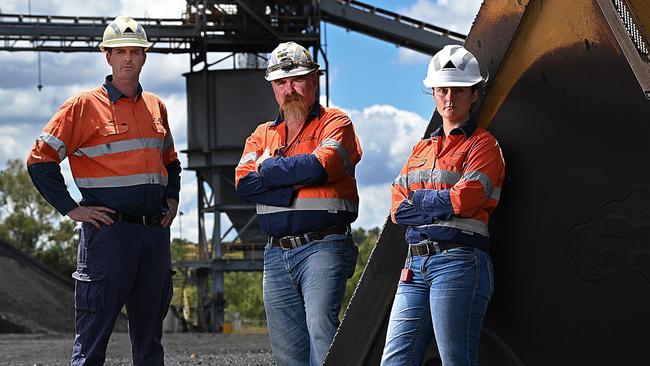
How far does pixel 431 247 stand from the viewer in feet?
15.2

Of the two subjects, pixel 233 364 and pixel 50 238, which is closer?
pixel 233 364

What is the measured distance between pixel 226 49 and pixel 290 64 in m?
33.5

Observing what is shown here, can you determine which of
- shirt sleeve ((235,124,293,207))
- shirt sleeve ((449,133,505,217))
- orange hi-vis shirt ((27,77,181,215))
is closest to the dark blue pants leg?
orange hi-vis shirt ((27,77,181,215))

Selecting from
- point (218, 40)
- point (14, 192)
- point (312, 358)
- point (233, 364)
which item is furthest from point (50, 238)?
point (312, 358)

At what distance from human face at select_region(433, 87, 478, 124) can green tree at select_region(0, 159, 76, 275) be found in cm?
5529

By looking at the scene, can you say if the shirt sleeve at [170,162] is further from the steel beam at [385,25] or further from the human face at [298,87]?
the steel beam at [385,25]

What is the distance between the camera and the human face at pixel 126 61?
19.0 feet

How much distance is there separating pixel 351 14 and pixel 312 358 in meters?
32.3

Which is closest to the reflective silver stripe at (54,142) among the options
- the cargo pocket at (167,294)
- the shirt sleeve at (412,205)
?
the cargo pocket at (167,294)

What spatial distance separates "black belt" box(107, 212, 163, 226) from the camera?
5.69 m

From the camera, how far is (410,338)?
4719mm

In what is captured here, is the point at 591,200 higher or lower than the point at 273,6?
lower

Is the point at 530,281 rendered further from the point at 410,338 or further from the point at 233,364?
the point at 233,364

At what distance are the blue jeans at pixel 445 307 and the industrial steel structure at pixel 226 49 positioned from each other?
30642 mm
